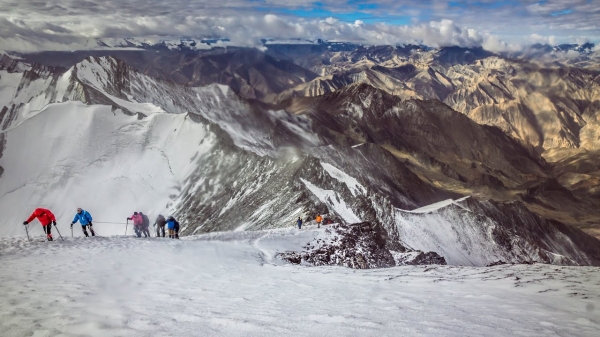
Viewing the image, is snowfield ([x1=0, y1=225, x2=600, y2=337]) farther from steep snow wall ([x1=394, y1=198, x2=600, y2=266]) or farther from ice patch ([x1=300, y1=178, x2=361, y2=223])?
steep snow wall ([x1=394, y1=198, x2=600, y2=266])

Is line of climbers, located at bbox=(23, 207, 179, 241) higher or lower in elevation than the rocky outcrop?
higher

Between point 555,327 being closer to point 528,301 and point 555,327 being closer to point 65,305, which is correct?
point 528,301

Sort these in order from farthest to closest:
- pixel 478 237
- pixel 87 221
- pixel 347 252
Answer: pixel 478 237 < pixel 347 252 < pixel 87 221

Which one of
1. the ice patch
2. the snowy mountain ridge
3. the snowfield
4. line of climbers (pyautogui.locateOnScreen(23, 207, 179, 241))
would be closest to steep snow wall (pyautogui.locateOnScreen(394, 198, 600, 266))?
the snowy mountain ridge

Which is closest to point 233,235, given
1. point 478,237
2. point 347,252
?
point 347,252

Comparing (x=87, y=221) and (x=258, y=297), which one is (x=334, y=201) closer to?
(x=87, y=221)

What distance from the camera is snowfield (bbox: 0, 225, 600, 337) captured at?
11633 millimetres

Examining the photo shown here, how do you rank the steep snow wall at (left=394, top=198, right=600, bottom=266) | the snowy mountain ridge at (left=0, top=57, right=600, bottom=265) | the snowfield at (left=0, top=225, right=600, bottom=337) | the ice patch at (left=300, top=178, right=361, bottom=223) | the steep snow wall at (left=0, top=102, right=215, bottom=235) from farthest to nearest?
1. the steep snow wall at (left=394, top=198, right=600, bottom=266)
2. the steep snow wall at (left=0, top=102, right=215, bottom=235)
3. the snowy mountain ridge at (left=0, top=57, right=600, bottom=265)
4. the ice patch at (left=300, top=178, right=361, bottom=223)
5. the snowfield at (left=0, top=225, right=600, bottom=337)

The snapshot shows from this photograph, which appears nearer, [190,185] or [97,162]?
[190,185]

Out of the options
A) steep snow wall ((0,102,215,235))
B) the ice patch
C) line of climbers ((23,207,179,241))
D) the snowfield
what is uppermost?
steep snow wall ((0,102,215,235))

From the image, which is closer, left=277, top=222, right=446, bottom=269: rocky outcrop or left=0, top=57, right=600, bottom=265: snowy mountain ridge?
left=277, top=222, right=446, bottom=269: rocky outcrop

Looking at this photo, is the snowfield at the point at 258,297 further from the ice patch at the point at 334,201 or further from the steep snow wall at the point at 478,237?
the steep snow wall at the point at 478,237

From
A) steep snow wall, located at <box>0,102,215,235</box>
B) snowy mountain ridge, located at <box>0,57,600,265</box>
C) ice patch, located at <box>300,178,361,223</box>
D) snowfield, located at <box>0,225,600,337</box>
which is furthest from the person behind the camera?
steep snow wall, located at <box>0,102,215,235</box>

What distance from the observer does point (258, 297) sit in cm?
1565
